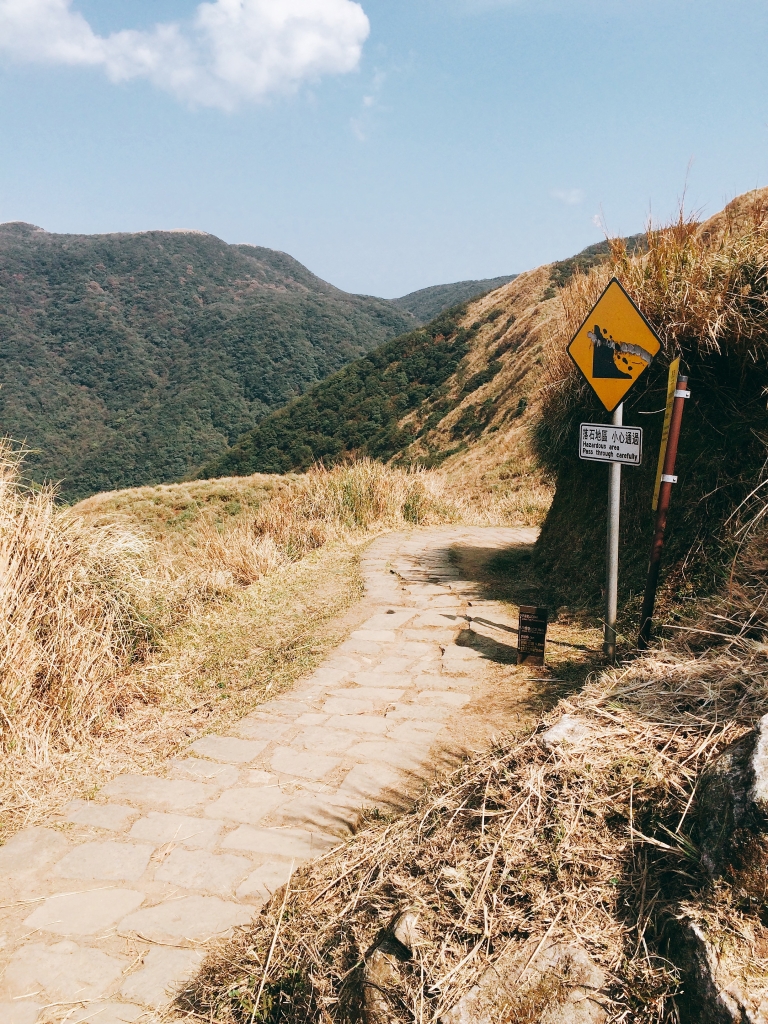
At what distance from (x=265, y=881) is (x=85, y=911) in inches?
24.5

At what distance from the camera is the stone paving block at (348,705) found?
4.02 metres

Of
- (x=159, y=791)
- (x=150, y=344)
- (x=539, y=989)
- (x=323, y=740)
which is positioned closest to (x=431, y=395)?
(x=323, y=740)

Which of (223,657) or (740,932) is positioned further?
(223,657)

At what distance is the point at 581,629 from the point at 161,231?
163242 mm

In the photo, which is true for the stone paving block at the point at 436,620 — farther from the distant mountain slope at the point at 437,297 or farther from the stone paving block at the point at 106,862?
the distant mountain slope at the point at 437,297

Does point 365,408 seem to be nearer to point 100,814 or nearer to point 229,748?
point 229,748

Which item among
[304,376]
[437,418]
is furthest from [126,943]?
[304,376]

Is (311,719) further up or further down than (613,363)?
further down

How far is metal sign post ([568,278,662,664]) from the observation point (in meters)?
3.87

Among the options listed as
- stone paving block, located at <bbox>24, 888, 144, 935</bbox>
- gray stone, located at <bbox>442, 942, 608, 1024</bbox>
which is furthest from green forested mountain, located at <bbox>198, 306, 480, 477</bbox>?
gray stone, located at <bbox>442, 942, 608, 1024</bbox>

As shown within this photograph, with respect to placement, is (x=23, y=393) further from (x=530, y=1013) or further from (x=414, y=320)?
(x=530, y=1013)

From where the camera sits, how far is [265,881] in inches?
98.4

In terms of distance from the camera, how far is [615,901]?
1.72 m

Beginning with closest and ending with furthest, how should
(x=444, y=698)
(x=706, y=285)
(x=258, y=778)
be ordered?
(x=258, y=778) → (x=444, y=698) → (x=706, y=285)
